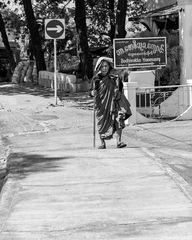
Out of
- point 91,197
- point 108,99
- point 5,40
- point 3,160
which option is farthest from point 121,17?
point 91,197

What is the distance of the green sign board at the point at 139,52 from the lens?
1418 centimetres

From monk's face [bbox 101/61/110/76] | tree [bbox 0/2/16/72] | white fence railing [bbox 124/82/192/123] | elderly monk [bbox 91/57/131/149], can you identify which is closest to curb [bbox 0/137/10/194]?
elderly monk [bbox 91/57/131/149]

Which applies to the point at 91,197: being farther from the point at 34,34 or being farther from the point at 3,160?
the point at 34,34

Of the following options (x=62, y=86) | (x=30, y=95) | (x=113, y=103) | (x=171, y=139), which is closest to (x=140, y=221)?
(x=113, y=103)

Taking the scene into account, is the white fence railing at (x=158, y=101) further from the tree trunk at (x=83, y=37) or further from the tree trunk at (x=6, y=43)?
the tree trunk at (x=6, y=43)

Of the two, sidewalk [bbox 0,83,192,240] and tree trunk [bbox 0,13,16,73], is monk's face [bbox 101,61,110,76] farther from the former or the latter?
tree trunk [bbox 0,13,16,73]

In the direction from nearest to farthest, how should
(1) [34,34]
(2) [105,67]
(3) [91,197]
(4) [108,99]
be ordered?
(3) [91,197]
(2) [105,67]
(4) [108,99]
(1) [34,34]

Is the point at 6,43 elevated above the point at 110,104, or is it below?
above

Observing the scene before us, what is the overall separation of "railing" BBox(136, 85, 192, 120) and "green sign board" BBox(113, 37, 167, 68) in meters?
0.81

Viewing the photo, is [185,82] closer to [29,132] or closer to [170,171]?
[29,132]

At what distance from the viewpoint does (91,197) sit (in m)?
6.37

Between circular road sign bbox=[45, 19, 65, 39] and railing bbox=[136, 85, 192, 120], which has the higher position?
circular road sign bbox=[45, 19, 65, 39]

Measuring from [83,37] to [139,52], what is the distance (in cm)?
932

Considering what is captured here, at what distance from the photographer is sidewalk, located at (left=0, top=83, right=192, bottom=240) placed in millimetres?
5266
